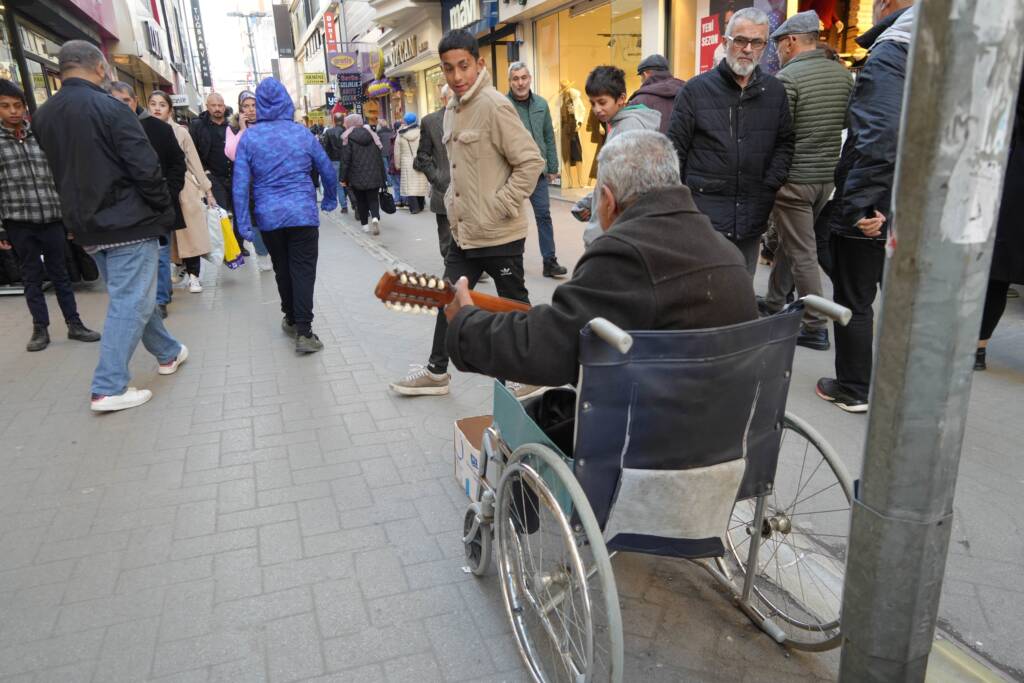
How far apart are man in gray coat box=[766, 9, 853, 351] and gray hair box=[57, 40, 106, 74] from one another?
13.7ft

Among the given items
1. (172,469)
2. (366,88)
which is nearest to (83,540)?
(172,469)

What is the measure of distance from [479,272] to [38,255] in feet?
12.6

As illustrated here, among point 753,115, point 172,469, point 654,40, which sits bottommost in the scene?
Result: point 172,469

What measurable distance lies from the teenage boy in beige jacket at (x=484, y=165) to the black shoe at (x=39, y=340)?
3678 millimetres

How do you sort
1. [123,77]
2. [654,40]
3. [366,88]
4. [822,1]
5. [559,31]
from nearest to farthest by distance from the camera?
[822,1] < [654,40] < [559,31] < [123,77] < [366,88]

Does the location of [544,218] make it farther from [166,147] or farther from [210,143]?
[210,143]

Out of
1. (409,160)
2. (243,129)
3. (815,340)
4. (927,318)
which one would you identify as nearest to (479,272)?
(815,340)

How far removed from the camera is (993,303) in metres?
4.33

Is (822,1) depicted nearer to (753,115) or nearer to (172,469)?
(753,115)

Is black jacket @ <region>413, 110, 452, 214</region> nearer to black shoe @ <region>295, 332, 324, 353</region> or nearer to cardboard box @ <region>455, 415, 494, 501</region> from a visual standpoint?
black shoe @ <region>295, 332, 324, 353</region>

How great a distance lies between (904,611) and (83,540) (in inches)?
120

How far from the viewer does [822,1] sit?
8.88 meters

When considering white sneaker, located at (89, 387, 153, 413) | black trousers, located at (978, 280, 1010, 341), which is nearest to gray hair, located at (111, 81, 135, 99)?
white sneaker, located at (89, 387, 153, 413)

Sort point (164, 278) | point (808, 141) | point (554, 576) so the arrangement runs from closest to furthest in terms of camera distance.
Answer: point (554, 576) < point (808, 141) < point (164, 278)
